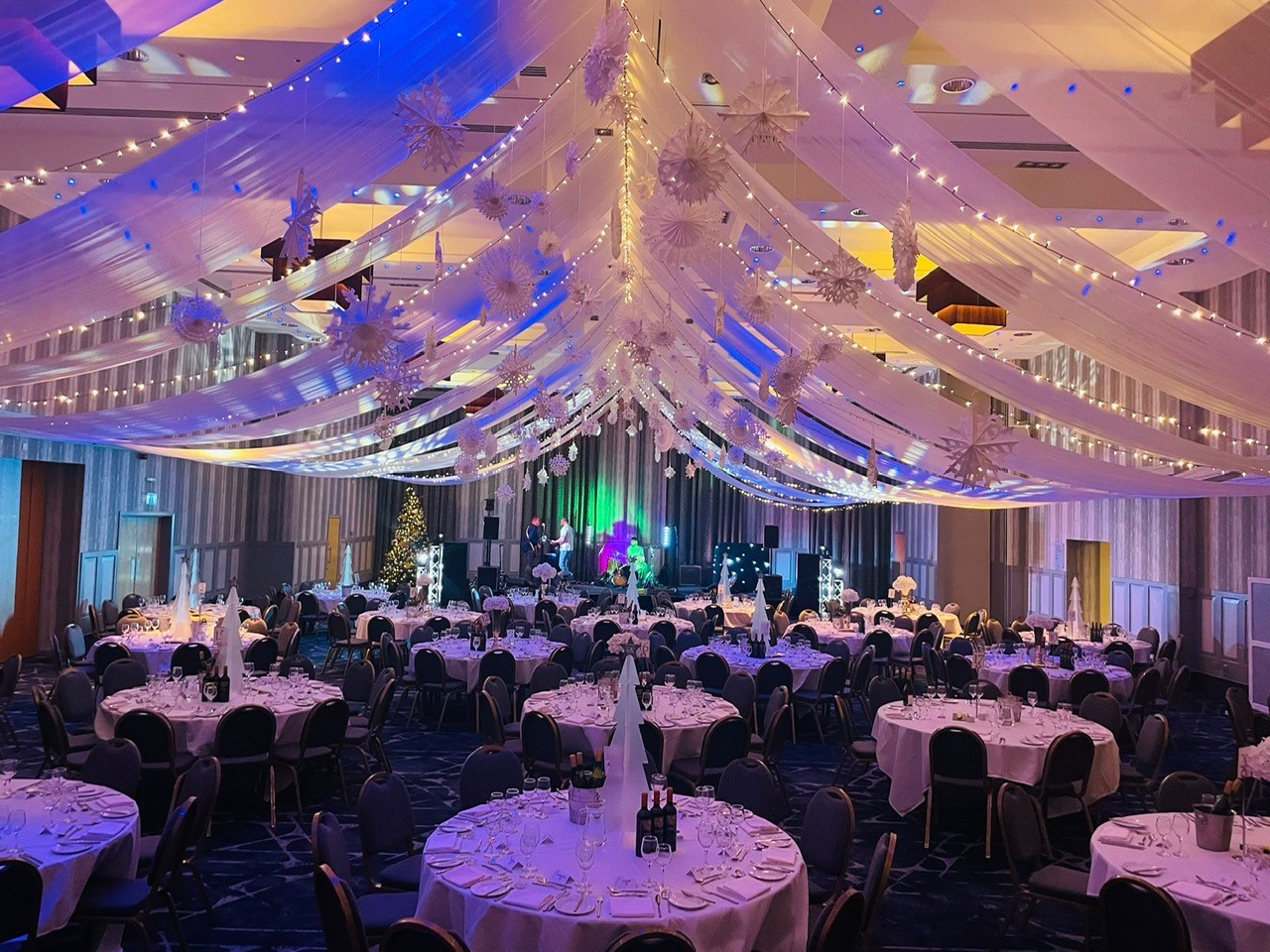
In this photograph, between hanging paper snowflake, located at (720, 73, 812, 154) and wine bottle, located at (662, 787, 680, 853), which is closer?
hanging paper snowflake, located at (720, 73, 812, 154)

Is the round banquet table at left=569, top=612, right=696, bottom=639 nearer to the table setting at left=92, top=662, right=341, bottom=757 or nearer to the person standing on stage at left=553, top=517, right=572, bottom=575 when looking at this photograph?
the table setting at left=92, top=662, right=341, bottom=757

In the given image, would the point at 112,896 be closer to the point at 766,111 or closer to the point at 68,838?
the point at 68,838

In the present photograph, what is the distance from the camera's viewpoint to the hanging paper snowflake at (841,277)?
450 centimetres

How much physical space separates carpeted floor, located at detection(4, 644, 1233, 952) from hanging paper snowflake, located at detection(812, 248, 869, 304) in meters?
3.08

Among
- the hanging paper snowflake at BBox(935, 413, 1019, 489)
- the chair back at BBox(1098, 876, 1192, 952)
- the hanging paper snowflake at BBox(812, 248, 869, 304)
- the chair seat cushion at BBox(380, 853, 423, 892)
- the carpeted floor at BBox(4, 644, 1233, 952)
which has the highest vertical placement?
the hanging paper snowflake at BBox(812, 248, 869, 304)

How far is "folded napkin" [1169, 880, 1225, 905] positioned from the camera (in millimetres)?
4059

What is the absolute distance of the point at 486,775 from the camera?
5.55 meters

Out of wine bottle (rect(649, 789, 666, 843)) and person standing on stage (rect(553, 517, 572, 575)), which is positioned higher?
person standing on stage (rect(553, 517, 572, 575))

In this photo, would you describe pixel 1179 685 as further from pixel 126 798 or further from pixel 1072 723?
pixel 126 798

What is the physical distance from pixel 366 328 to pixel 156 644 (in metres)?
7.10

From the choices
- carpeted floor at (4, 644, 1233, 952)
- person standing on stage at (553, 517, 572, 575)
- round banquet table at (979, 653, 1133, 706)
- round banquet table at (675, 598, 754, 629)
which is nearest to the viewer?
carpeted floor at (4, 644, 1233, 952)

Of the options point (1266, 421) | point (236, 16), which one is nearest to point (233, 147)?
point (236, 16)

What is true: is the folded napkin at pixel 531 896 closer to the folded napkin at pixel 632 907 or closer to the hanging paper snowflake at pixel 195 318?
the folded napkin at pixel 632 907

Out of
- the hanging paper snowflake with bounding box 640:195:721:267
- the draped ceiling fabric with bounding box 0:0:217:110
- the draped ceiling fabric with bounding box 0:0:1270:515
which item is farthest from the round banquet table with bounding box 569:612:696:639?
the draped ceiling fabric with bounding box 0:0:217:110
